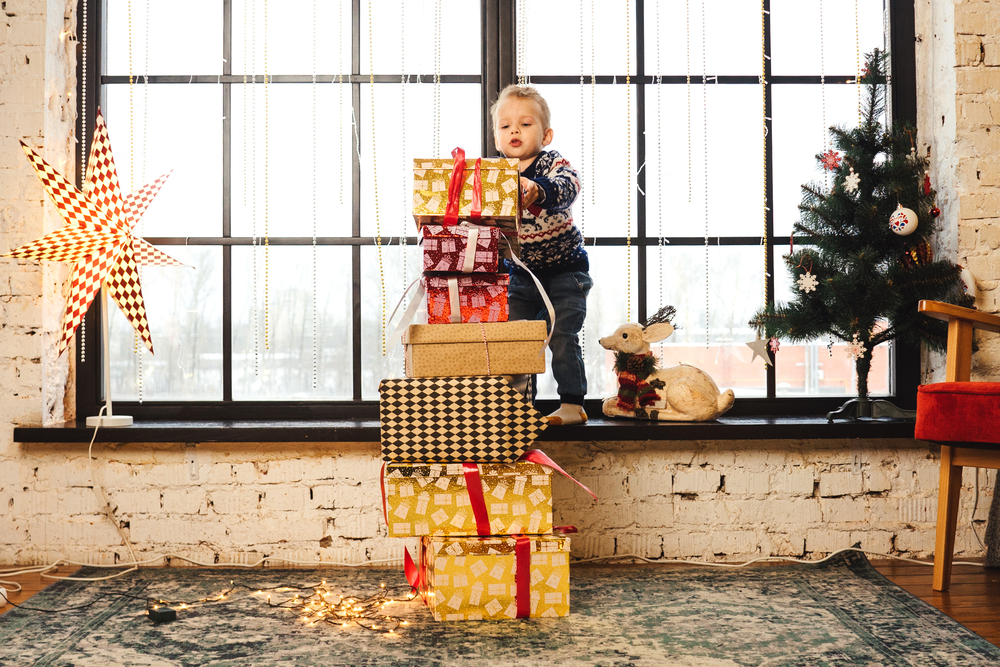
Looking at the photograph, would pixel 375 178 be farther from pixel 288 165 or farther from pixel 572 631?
pixel 572 631

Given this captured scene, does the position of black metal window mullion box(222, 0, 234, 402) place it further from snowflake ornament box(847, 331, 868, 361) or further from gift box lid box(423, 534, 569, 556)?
snowflake ornament box(847, 331, 868, 361)

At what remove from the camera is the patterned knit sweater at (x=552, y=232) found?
2.45 meters

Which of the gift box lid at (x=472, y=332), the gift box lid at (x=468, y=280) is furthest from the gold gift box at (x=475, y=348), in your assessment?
the gift box lid at (x=468, y=280)

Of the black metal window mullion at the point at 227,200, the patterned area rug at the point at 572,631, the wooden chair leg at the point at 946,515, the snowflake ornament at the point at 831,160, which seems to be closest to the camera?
the patterned area rug at the point at 572,631

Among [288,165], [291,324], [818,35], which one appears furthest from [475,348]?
[818,35]

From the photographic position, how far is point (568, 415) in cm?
259

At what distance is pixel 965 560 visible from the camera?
8.71 feet

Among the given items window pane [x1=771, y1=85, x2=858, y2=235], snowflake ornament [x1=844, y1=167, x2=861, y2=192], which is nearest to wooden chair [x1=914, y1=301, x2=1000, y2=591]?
snowflake ornament [x1=844, y1=167, x2=861, y2=192]

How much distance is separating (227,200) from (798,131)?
2245 mm

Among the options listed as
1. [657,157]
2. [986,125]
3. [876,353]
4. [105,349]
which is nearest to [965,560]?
[876,353]

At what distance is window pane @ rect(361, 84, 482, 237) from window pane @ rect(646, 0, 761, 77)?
2.43 feet

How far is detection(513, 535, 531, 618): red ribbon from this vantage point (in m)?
2.06

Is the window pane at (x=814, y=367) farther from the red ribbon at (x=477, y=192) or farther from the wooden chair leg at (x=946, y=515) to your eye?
the red ribbon at (x=477, y=192)

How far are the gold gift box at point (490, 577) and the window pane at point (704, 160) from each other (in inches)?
56.4
